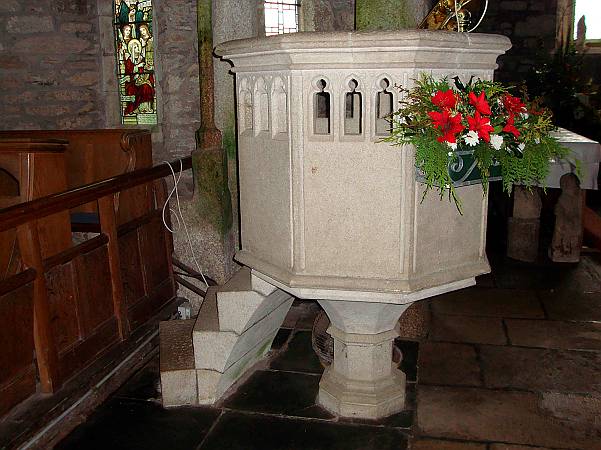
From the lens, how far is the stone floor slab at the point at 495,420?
281 cm

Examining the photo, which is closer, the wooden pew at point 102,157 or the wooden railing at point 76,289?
the wooden railing at point 76,289

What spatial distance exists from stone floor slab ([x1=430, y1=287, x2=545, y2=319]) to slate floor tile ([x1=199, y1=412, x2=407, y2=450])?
65.0 inches

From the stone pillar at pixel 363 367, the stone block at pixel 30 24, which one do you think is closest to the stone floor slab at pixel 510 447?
the stone pillar at pixel 363 367

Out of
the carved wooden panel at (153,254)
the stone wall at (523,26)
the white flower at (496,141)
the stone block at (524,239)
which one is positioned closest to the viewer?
the white flower at (496,141)

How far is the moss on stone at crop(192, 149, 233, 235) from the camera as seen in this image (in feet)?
13.3

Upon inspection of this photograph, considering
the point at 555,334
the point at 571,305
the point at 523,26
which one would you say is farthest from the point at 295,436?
the point at 523,26

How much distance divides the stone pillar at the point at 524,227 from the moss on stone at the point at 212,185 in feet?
9.26

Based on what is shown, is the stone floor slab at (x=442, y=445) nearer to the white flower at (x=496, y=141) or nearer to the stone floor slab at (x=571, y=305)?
the white flower at (x=496, y=141)

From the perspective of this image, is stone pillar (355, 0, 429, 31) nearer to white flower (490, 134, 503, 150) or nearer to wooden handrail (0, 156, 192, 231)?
white flower (490, 134, 503, 150)

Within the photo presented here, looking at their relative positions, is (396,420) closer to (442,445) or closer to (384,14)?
(442,445)

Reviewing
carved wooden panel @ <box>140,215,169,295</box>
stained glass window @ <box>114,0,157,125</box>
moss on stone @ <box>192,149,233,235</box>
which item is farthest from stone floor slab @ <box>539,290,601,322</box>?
stained glass window @ <box>114,0,157,125</box>

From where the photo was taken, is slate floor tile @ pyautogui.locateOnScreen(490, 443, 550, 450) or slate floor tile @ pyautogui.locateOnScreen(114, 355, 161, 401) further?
slate floor tile @ pyautogui.locateOnScreen(114, 355, 161, 401)

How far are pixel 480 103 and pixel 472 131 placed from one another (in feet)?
0.39

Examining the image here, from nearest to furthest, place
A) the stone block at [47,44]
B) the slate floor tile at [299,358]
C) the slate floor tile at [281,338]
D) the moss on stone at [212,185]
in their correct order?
the slate floor tile at [299,358] → the slate floor tile at [281,338] → the moss on stone at [212,185] → the stone block at [47,44]
